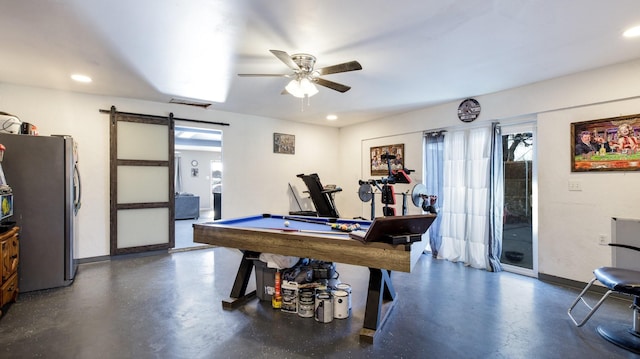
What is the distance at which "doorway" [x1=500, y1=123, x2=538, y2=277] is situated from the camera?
13.0ft

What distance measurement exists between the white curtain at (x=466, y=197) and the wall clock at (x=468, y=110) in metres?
0.19

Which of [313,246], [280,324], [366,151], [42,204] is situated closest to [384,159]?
[366,151]

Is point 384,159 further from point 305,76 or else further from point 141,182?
point 141,182

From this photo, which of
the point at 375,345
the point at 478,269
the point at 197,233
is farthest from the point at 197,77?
the point at 478,269

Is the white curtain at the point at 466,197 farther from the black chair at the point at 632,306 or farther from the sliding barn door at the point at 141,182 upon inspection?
the sliding barn door at the point at 141,182

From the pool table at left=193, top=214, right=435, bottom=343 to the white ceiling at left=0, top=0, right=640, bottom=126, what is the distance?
5.10 feet

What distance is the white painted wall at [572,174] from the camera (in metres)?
3.13

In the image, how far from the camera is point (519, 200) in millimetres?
4133

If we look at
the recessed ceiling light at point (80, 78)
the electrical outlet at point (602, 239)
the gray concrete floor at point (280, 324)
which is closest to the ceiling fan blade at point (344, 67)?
the gray concrete floor at point (280, 324)

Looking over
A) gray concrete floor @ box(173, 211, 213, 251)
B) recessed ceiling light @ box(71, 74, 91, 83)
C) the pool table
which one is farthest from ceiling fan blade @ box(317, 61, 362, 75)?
gray concrete floor @ box(173, 211, 213, 251)

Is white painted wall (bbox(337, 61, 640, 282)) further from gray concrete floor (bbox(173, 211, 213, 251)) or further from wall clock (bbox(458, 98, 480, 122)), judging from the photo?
gray concrete floor (bbox(173, 211, 213, 251))

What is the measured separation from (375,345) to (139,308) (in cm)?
221

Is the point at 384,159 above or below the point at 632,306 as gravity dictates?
above

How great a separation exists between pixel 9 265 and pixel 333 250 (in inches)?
122
